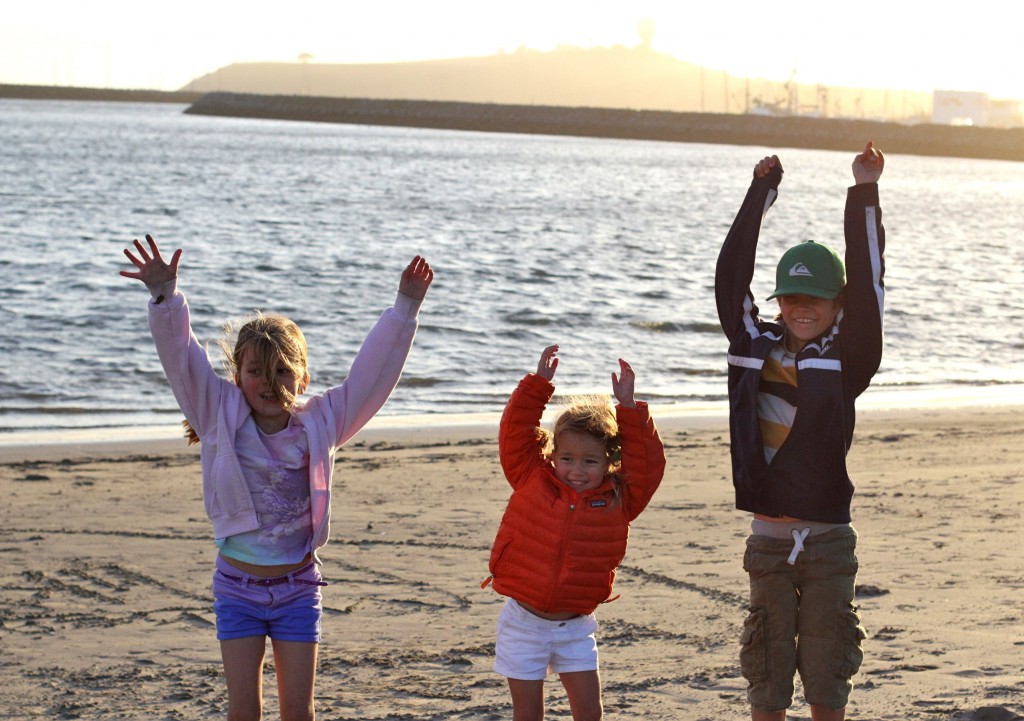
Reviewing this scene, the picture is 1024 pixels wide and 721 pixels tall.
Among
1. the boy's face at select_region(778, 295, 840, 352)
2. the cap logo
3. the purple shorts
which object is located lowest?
the purple shorts

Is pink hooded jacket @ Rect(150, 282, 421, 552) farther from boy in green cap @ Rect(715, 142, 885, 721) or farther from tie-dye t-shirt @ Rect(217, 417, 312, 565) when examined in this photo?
boy in green cap @ Rect(715, 142, 885, 721)

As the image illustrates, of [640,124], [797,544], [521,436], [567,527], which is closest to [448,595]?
[521,436]

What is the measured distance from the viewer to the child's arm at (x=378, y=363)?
161 inches

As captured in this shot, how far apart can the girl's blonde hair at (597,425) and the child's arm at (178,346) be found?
105cm

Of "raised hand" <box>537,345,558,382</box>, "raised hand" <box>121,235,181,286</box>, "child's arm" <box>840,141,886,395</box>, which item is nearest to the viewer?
"raised hand" <box>121,235,181,286</box>

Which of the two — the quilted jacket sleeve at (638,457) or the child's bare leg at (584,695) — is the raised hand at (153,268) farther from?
the child's bare leg at (584,695)

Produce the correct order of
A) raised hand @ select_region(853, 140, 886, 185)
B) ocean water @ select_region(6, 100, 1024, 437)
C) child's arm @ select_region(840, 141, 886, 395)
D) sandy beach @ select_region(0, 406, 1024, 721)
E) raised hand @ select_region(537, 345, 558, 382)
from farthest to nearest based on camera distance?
ocean water @ select_region(6, 100, 1024, 437) → sandy beach @ select_region(0, 406, 1024, 721) → raised hand @ select_region(537, 345, 558, 382) → raised hand @ select_region(853, 140, 886, 185) → child's arm @ select_region(840, 141, 886, 395)

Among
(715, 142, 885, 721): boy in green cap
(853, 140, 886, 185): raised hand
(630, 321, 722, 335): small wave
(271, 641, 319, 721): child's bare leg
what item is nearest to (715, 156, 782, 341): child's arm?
(715, 142, 885, 721): boy in green cap

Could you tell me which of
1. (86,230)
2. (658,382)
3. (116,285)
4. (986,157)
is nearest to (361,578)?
(658,382)

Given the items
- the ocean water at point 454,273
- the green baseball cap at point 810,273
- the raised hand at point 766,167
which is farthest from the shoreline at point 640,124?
the green baseball cap at point 810,273

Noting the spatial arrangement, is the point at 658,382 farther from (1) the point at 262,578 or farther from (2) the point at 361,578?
(1) the point at 262,578

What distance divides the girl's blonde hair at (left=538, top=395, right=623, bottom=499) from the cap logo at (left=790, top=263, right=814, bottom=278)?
711 millimetres

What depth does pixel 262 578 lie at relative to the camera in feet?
12.7

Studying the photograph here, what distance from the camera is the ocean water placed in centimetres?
1611
